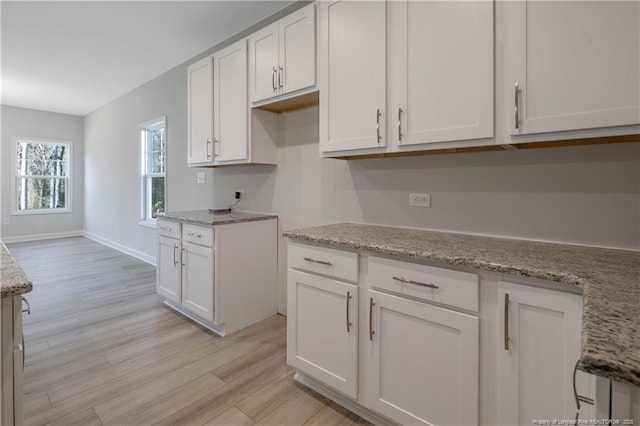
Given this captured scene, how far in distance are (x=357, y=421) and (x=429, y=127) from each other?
1.55m

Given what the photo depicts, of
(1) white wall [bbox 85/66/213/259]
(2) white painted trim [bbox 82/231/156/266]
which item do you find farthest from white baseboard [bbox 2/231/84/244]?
(1) white wall [bbox 85/66/213/259]

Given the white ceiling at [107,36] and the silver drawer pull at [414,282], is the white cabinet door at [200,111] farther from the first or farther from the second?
the silver drawer pull at [414,282]

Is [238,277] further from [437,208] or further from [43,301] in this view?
[43,301]

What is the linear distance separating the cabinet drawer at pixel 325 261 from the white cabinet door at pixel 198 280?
955 millimetres

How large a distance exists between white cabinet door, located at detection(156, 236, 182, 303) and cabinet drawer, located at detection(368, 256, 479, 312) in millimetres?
2022

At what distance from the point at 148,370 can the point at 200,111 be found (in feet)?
7.36

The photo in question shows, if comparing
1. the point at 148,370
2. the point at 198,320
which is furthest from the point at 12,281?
the point at 198,320

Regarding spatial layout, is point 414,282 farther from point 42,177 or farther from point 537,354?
point 42,177

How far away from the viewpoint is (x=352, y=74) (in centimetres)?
190

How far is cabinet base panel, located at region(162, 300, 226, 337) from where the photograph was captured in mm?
2592

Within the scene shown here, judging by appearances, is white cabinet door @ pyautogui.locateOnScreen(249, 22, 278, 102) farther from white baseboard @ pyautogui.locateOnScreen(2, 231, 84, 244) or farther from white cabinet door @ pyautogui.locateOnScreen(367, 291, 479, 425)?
white baseboard @ pyautogui.locateOnScreen(2, 231, 84, 244)

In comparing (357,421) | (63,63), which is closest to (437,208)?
(357,421)

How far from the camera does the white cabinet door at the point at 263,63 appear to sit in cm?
239

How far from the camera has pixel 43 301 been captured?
10.6 ft
